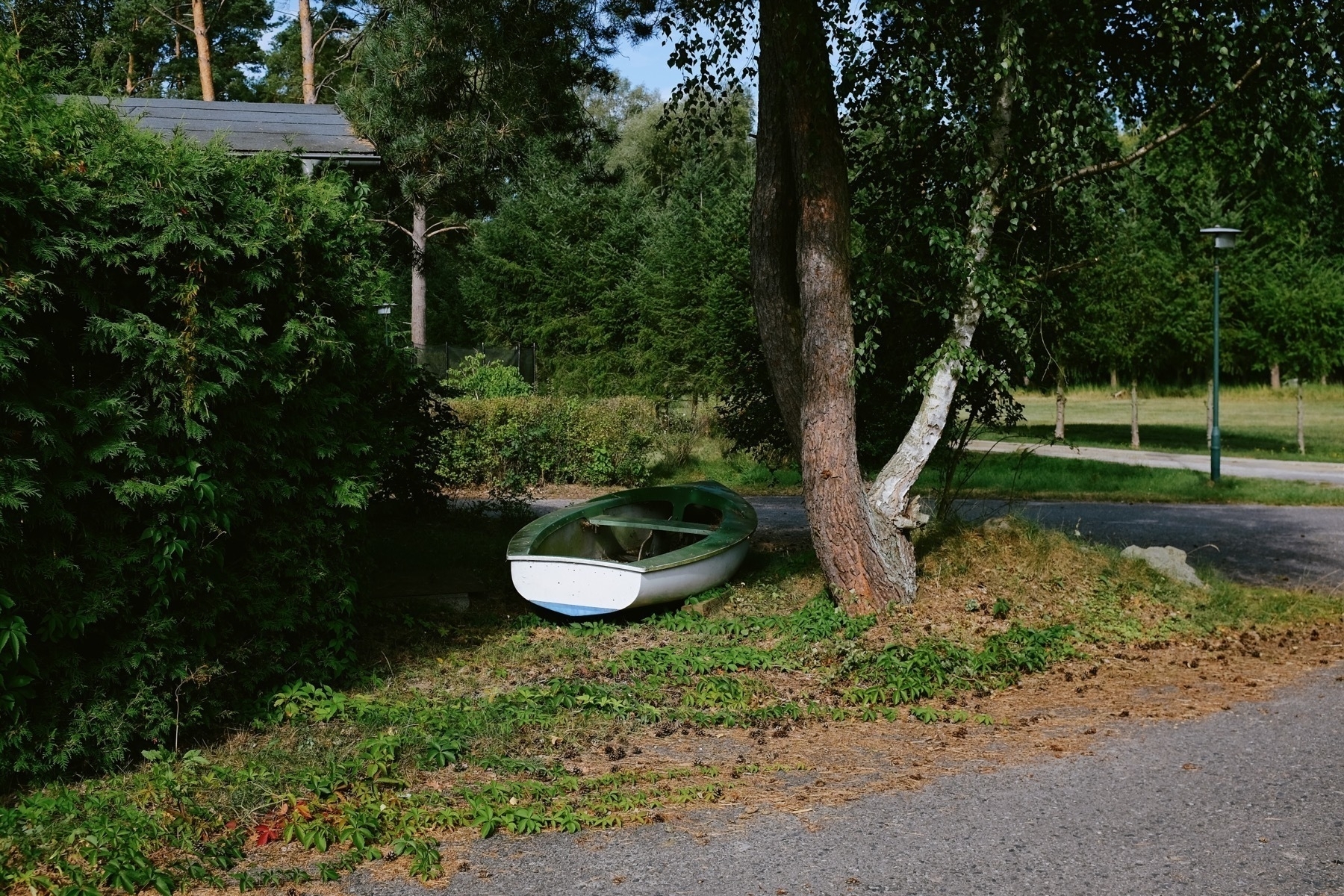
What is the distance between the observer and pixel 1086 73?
7.20m

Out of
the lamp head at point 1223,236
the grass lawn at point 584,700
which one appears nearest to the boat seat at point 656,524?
the grass lawn at point 584,700

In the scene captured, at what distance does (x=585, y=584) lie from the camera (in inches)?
307

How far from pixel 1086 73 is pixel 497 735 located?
561 cm

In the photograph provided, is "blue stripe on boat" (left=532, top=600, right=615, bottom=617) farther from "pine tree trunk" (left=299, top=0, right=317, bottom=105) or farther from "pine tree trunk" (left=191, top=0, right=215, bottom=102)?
"pine tree trunk" (left=191, top=0, right=215, bottom=102)

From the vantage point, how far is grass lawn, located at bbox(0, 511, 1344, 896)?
4.15 m

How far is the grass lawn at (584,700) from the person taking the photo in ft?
13.6

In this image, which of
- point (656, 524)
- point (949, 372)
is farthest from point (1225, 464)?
point (656, 524)

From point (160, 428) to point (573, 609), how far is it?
12.0 feet

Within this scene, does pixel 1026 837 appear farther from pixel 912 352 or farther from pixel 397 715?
pixel 912 352

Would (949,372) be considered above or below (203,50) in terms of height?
below

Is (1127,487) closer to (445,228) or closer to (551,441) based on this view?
(551,441)

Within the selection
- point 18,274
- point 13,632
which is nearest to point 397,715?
point 13,632

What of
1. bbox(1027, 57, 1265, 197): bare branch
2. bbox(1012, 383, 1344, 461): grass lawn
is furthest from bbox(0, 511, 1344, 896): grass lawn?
bbox(1012, 383, 1344, 461): grass lawn

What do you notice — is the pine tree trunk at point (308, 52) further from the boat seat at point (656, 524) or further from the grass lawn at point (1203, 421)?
the boat seat at point (656, 524)
